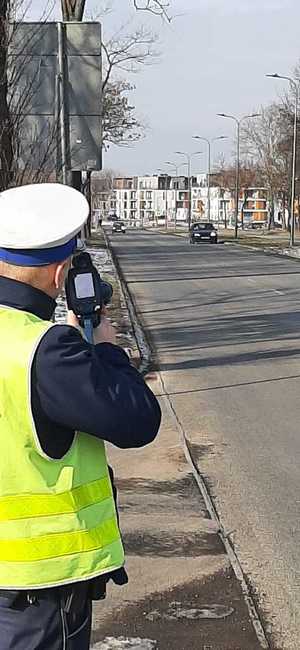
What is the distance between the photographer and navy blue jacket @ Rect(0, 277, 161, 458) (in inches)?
85.6

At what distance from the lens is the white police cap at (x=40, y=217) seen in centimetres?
230

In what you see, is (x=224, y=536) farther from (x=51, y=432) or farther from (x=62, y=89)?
(x=62, y=89)

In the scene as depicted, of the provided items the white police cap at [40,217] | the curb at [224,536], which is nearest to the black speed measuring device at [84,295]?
the white police cap at [40,217]

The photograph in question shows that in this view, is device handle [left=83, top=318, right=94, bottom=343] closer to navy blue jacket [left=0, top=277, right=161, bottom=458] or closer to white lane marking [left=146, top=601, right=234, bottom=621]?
navy blue jacket [left=0, top=277, right=161, bottom=458]

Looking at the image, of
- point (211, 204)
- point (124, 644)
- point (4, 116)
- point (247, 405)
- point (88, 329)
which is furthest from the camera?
point (211, 204)

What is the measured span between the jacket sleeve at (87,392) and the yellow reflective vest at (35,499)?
60 millimetres

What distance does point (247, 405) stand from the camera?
973 centimetres

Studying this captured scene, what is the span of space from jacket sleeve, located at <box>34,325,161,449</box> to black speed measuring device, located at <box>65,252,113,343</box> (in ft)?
0.72

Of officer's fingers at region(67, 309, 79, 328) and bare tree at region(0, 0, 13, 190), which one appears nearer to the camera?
officer's fingers at region(67, 309, 79, 328)

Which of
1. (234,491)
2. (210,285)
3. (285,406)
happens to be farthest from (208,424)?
(210,285)

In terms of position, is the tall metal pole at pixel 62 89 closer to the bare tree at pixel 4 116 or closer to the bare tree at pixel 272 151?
the bare tree at pixel 4 116

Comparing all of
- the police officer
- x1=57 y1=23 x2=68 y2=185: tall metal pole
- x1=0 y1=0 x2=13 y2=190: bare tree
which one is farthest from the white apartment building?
the police officer

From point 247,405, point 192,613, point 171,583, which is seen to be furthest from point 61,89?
point 192,613

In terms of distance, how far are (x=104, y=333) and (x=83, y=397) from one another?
368 mm
